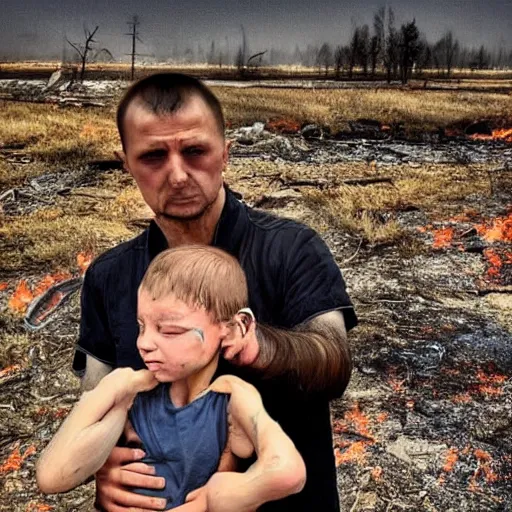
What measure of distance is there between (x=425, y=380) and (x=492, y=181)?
1.76m

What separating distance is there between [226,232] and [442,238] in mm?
3468

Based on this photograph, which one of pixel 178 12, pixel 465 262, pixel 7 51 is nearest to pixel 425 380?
pixel 465 262

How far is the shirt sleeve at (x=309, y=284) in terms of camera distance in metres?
1.74

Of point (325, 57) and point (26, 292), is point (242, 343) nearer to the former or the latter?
point (26, 292)

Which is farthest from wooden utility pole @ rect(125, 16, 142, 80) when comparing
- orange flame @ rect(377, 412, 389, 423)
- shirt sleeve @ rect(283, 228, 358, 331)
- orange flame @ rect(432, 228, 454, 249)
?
shirt sleeve @ rect(283, 228, 358, 331)

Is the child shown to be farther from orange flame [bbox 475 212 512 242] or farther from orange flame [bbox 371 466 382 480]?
orange flame [bbox 475 212 512 242]

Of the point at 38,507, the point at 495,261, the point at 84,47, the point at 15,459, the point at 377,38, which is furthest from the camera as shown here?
the point at 377,38

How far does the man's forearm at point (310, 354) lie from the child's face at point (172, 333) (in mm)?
111

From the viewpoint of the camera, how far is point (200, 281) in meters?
1.52

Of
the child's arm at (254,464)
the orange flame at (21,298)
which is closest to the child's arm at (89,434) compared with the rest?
the child's arm at (254,464)

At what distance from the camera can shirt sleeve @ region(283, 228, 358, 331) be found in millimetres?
1743

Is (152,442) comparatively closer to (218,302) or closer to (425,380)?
(218,302)

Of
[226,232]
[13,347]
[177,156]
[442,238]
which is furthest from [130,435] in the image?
[442,238]

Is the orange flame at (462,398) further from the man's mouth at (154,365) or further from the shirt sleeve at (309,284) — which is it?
the man's mouth at (154,365)
